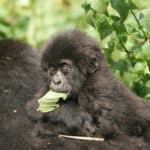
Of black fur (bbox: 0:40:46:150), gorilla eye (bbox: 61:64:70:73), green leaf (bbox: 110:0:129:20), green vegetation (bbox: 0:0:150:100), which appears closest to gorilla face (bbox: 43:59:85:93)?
gorilla eye (bbox: 61:64:70:73)

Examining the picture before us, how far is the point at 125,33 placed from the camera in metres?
6.09

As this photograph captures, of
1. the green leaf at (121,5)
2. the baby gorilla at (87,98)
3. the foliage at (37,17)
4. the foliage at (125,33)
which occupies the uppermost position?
the foliage at (37,17)

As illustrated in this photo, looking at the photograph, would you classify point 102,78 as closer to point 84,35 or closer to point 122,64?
point 84,35

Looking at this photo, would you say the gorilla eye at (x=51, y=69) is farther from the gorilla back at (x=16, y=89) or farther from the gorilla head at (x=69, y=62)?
the gorilla back at (x=16, y=89)

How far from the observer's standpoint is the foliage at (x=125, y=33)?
5.87 metres

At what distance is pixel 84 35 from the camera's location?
5574 mm

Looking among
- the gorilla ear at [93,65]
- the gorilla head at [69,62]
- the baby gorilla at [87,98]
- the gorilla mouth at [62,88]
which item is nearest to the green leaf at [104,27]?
the baby gorilla at [87,98]

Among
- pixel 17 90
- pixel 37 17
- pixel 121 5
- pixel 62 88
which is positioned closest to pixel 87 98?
pixel 62 88

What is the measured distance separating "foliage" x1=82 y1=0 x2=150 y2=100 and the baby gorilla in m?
0.51

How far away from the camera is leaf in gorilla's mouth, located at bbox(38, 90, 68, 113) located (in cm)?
531

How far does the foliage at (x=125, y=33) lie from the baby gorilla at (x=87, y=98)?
510mm

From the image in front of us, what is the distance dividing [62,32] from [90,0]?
1.40 ft

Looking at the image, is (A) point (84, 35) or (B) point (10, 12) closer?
(A) point (84, 35)

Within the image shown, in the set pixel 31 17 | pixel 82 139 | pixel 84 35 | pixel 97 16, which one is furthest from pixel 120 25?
pixel 31 17
